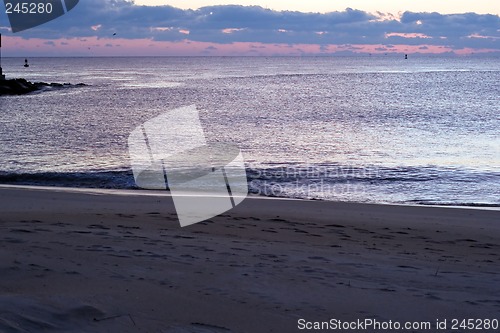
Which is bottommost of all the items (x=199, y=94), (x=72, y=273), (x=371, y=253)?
(x=199, y=94)

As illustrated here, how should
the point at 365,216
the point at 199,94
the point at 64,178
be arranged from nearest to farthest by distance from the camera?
the point at 365,216 → the point at 64,178 → the point at 199,94

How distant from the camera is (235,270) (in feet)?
21.6

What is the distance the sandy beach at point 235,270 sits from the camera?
16.8ft

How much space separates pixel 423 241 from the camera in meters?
9.05

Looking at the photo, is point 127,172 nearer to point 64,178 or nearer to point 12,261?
point 64,178

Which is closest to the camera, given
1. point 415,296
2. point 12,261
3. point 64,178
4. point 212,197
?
point 415,296

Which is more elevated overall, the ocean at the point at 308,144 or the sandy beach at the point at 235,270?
the sandy beach at the point at 235,270

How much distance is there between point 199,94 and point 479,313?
54987mm

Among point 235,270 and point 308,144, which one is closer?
point 235,270

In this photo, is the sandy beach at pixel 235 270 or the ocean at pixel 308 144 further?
the ocean at pixel 308 144

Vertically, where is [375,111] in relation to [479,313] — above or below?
below

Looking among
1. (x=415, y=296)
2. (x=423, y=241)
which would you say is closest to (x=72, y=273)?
(x=415, y=296)

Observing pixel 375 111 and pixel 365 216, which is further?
pixel 375 111

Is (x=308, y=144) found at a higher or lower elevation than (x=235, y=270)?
lower
